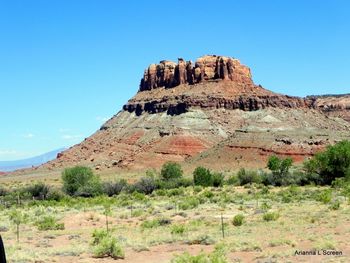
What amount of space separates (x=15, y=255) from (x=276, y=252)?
9106 mm

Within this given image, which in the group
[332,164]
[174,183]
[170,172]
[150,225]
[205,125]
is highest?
[205,125]

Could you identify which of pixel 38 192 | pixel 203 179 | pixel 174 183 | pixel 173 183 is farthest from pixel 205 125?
pixel 38 192

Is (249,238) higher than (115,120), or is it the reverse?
(115,120)

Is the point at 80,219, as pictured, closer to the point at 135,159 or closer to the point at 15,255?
the point at 15,255

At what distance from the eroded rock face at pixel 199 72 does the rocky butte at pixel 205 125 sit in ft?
0.88

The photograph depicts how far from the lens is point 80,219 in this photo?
3111 cm

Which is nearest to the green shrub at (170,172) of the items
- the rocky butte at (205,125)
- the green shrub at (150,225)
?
the rocky butte at (205,125)

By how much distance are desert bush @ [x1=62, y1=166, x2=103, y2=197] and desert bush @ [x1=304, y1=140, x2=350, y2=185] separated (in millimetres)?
23398

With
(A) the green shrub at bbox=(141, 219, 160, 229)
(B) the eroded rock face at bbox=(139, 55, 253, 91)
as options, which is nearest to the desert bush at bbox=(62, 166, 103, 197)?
(A) the green shrub at bbox=(141, 219, 160, 229)

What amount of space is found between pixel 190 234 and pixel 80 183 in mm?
39106

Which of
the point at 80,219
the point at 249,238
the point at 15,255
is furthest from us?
the point at 80,219

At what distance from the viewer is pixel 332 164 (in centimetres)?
5500

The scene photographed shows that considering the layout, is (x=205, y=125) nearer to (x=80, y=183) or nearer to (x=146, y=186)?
(x=80, y=183)

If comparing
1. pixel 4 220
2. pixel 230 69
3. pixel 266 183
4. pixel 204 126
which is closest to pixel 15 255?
pixel 4 220
